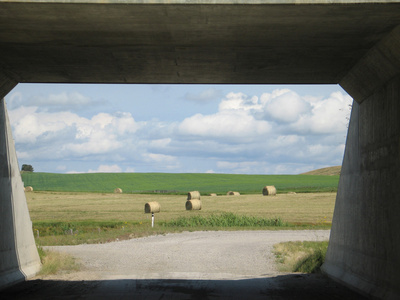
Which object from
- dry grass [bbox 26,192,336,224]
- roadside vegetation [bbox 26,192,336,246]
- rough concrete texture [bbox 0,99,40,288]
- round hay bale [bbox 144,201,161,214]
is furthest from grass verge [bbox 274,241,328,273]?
round hay bale [bbox 144,201,161,214]

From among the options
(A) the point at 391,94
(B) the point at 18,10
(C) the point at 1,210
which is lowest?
(C) the point at 1,210

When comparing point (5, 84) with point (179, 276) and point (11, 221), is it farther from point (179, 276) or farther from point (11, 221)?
point (179, 276)

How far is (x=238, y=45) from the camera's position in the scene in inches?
395

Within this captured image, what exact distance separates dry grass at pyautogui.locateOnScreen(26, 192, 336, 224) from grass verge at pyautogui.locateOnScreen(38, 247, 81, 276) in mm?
19860

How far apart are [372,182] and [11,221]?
30.3ft

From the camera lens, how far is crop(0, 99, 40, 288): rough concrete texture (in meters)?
12.9

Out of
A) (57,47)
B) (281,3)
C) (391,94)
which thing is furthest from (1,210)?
(391,94)

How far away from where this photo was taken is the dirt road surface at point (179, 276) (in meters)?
12.1

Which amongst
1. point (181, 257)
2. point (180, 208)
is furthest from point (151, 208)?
point (181, 257)

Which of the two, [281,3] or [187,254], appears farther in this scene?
[187,254]

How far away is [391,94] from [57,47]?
690 centimetres

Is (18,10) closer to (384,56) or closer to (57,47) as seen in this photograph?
(57,47)

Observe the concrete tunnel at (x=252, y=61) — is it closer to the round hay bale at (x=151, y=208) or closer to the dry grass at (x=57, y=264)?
the dry grass at (x=57, y=264)

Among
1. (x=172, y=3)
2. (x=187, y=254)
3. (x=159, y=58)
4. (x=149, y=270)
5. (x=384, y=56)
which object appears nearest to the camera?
(x=172, y=3)
